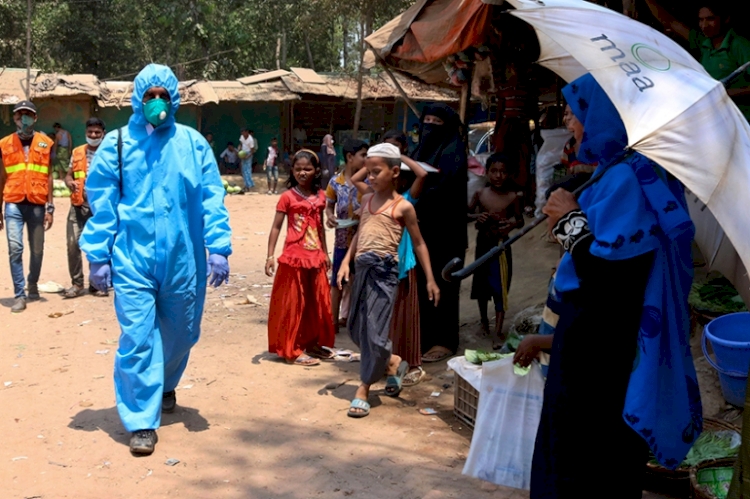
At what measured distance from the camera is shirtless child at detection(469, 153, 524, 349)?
6684mm

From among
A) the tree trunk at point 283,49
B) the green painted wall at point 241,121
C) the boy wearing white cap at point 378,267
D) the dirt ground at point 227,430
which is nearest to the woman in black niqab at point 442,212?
the dirt ground at point 227,430

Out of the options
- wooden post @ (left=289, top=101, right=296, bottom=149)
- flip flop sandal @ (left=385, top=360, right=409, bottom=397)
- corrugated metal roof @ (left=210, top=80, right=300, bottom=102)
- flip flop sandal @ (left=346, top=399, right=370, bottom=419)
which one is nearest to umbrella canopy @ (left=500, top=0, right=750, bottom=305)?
flip flop sandal @ (left=346, top=399, right=370, bottom=419)

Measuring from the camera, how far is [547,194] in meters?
2.95

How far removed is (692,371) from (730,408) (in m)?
2.04

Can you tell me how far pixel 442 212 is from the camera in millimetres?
6258

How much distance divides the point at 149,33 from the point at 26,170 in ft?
79.6

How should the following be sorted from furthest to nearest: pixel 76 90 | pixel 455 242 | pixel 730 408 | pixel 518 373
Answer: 1. pixel 76 90
2. pixel 455 242
3. pixel 730 408
4. pixel 518 373

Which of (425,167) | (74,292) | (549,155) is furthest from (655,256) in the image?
(74,292)

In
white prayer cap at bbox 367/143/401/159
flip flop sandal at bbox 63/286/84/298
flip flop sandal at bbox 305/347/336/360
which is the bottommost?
flip flop sandal at bbox 63/286/84/298

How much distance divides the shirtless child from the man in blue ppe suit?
2.84 metres

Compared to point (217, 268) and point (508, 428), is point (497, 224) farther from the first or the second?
point (508, 428)

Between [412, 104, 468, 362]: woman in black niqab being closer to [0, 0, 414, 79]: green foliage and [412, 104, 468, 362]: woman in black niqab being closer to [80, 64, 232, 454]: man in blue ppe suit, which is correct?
[80, 64, 232, 454]: man in blue ppe suit

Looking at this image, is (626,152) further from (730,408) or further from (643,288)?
(730,408)

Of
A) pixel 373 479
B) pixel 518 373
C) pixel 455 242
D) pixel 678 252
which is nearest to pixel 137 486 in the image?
pixel 373 479
